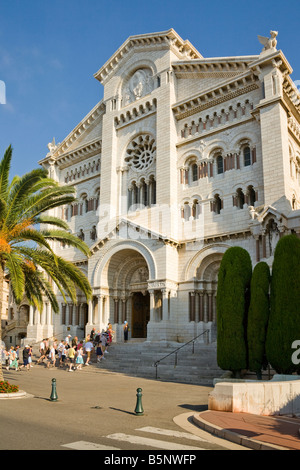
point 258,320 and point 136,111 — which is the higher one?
point 136,111

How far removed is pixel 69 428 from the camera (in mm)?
8922

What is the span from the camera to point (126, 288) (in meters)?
30.7

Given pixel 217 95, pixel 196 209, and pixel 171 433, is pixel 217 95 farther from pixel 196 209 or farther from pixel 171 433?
pixel 171 433

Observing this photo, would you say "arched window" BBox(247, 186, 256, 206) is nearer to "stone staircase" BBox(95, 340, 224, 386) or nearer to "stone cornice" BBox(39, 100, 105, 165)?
"stone staircase" BBox(95, 340, 224, 386)

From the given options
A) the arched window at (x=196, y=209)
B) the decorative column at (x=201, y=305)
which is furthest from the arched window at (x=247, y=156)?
the decorative column at (x=201, y=305)

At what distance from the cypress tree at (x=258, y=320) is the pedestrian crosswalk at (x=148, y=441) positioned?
23.1ft

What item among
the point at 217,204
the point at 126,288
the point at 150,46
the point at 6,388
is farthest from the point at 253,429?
the point at 150,46

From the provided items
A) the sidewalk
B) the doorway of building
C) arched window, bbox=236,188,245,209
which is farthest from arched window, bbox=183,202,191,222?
the sidewalk

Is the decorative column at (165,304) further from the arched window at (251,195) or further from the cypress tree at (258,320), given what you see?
the cypress tree at (258,320)

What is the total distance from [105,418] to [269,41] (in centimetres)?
2311

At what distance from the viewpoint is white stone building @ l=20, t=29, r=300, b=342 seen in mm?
24688

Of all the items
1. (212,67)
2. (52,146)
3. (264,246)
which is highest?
(212,67)

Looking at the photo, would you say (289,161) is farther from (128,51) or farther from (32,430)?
(32,430)
